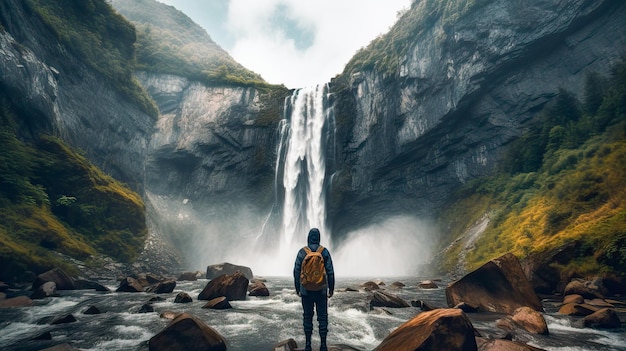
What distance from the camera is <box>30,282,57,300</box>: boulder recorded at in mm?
13559

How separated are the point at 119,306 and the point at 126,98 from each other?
4165 cm

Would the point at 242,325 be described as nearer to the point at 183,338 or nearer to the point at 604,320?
the point at 183,338

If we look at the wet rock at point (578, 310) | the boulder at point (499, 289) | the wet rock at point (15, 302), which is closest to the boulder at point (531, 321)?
the boulder at point (499, 289)

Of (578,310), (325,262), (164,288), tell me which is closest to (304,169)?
(164,288)

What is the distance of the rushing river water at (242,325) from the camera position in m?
7.71

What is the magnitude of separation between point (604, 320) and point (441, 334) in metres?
6.73

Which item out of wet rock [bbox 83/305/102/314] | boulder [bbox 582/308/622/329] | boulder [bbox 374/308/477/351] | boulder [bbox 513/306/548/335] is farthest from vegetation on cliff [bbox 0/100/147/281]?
boulder [bbox 582/308/622/329]

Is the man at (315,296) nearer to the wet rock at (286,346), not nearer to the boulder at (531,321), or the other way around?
the wet rock at (286,346)

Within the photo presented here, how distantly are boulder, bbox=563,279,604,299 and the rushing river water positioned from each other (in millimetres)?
1026

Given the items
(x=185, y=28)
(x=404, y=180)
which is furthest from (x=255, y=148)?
(x=185, y=28)

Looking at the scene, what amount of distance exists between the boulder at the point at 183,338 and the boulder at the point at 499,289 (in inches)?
363

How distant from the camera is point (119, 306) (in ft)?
41.1

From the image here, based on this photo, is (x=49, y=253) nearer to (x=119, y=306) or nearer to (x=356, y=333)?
(x=119, y=306)

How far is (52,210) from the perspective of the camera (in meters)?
24.9
